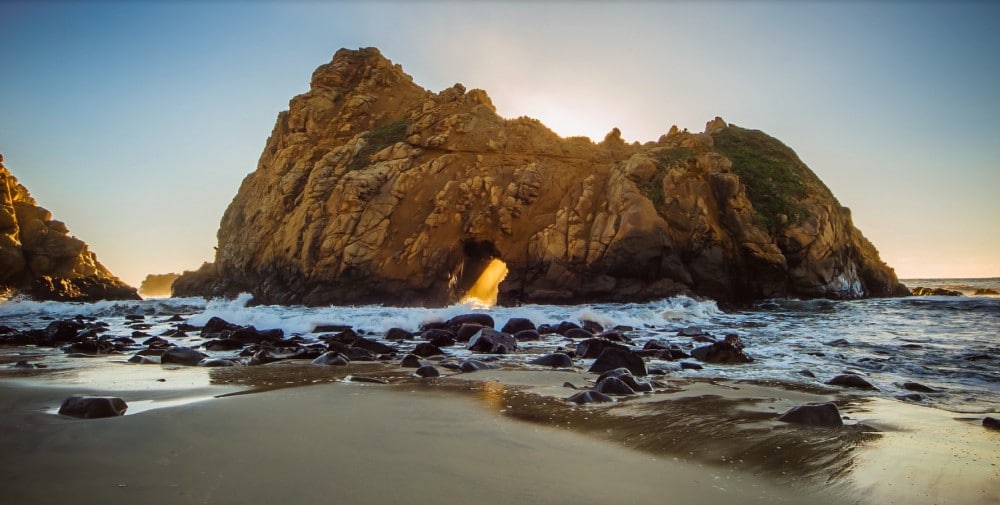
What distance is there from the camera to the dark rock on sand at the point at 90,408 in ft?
15.6

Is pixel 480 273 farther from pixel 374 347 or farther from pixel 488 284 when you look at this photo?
pixel 374 347

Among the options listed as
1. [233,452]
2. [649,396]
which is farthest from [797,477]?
[233,452]

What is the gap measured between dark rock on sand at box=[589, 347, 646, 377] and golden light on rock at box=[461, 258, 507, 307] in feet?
97.4

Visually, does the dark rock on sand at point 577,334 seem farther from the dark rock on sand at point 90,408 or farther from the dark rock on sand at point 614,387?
the dark rock on sand at point 90,408

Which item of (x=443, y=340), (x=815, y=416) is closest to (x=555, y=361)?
(x=443, y=340)

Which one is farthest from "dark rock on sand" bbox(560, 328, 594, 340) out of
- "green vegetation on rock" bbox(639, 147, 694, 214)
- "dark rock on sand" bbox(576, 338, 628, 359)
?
"green vegetation on rock" bbox(639, 147, 694, 214)

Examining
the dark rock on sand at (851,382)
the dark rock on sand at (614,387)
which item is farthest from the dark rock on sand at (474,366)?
the dark rock on sand at (851,382)

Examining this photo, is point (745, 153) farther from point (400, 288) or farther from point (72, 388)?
point (72, 388)

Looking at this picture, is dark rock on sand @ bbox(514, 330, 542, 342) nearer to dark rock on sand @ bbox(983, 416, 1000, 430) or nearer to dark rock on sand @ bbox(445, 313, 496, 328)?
dark rock on sand @ bbox(445, 313, 496, 328)

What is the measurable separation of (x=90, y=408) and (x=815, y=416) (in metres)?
6.74

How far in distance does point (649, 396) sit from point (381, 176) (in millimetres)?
31210

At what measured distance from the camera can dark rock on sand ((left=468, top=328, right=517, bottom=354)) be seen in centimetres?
1202

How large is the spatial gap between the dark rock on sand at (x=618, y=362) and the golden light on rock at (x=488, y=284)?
29.7 m

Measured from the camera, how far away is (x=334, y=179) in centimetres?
3719
